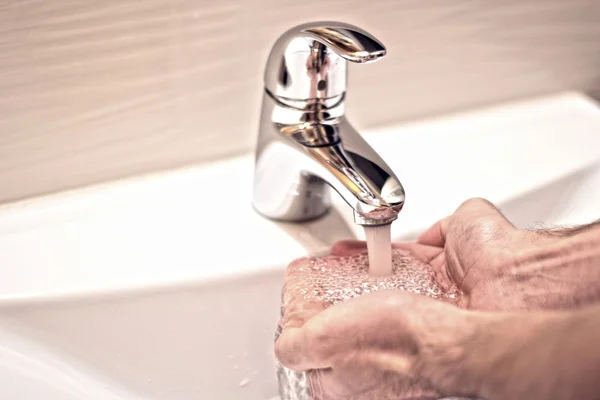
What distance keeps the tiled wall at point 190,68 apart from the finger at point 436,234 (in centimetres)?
14

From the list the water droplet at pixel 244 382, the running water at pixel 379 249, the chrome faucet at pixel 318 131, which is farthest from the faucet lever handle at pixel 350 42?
the water droplet at pixel 244 382

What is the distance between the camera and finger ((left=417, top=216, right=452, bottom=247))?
512mm

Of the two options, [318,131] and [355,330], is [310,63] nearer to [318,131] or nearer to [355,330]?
[318,131]

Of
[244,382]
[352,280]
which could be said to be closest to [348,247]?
[352,280]

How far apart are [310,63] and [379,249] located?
13 cm

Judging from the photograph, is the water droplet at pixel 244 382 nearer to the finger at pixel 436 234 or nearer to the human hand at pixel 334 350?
the human hand at pixel 334 350

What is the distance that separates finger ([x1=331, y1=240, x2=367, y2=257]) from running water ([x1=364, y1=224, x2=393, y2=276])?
3 centimetres

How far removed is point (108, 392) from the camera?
1.51 ft

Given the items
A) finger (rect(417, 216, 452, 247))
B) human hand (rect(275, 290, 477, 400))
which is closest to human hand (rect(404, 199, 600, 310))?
finger (rect(417, 216, 452, 247))

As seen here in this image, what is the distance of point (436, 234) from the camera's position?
1.69 ft

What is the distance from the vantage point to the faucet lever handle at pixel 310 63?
40 cm

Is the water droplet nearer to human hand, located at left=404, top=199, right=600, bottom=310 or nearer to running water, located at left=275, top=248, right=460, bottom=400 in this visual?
running water, located at left=275, top=248, right=460, bottom=400

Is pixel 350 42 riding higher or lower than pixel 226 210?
higher

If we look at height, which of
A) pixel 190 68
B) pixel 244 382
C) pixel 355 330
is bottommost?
pixel 244 382
